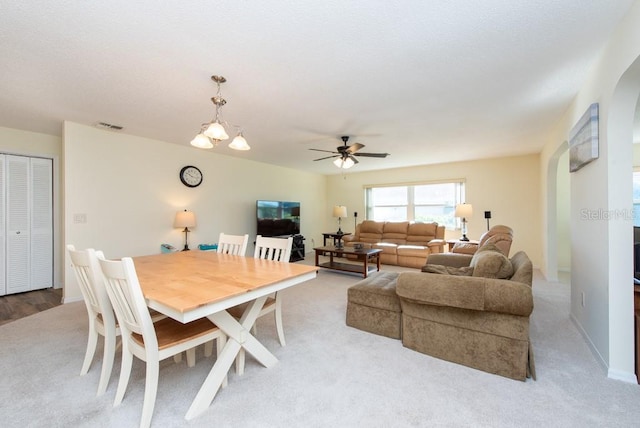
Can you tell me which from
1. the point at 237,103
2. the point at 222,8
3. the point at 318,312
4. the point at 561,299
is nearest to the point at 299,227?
the point at 318,312

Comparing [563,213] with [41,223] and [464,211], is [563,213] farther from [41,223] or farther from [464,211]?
[41,223]

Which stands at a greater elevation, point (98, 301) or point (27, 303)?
point (98, 301)

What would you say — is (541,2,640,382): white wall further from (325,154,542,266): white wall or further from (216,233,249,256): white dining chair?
(325,154,542,266): white wall

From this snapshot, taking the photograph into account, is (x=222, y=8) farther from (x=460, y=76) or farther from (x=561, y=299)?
(x=561, y=299)

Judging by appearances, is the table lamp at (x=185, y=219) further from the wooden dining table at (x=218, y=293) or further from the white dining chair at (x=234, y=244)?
the wooden dining table at (x=218, y=293)

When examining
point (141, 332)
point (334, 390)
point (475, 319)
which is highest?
point (141, 332)

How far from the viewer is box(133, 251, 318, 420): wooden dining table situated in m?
1.39

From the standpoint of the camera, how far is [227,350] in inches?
67.2

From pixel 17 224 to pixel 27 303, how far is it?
1195mm

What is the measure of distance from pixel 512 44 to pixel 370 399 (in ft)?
8.46

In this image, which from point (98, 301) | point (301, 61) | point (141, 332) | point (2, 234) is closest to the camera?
point (141, 332)

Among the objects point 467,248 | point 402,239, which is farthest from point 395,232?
point 467,248

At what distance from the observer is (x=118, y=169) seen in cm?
394

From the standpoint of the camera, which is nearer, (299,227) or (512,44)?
(512,44)
